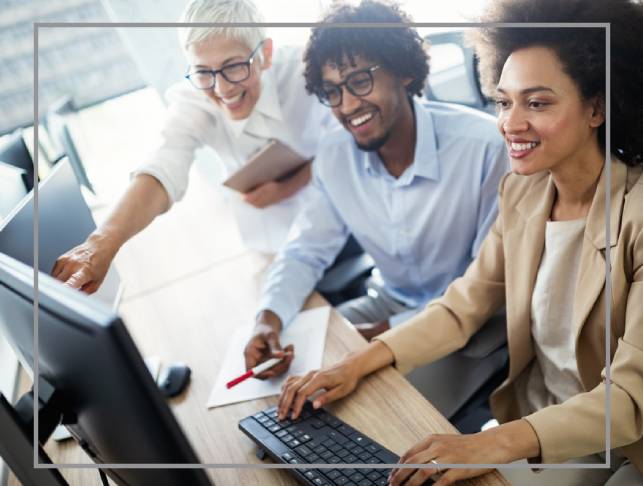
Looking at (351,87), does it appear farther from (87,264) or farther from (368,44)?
(87,264)

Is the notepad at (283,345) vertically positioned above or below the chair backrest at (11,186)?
below

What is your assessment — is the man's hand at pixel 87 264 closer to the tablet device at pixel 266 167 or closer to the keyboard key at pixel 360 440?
the tablet device at pixel 266 167

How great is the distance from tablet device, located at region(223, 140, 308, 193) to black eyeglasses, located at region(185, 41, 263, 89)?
17 cm

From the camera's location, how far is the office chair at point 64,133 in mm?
1575

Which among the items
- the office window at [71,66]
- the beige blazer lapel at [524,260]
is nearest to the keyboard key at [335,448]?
the beige blazer lapel at [524,260]

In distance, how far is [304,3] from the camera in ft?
3.52

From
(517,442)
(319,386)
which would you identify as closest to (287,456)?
(319,386)

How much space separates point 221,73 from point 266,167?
277 mm

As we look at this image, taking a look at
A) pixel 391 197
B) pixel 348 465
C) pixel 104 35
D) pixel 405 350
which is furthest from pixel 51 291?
pixel 104 35

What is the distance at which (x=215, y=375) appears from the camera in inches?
39.3

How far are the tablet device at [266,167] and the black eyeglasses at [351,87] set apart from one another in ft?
0.77

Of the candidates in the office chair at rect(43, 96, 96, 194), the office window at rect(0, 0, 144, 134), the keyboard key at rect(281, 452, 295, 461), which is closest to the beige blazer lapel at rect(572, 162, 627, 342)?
the keyboard key at rect(281, 452, 295, 461)

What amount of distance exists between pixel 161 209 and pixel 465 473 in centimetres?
70

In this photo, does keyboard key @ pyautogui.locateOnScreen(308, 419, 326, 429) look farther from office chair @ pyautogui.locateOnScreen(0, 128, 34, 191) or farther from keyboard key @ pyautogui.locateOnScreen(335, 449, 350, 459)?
office chair @ pyautogui.locateOnScreen(0, 128, 34, 191)
